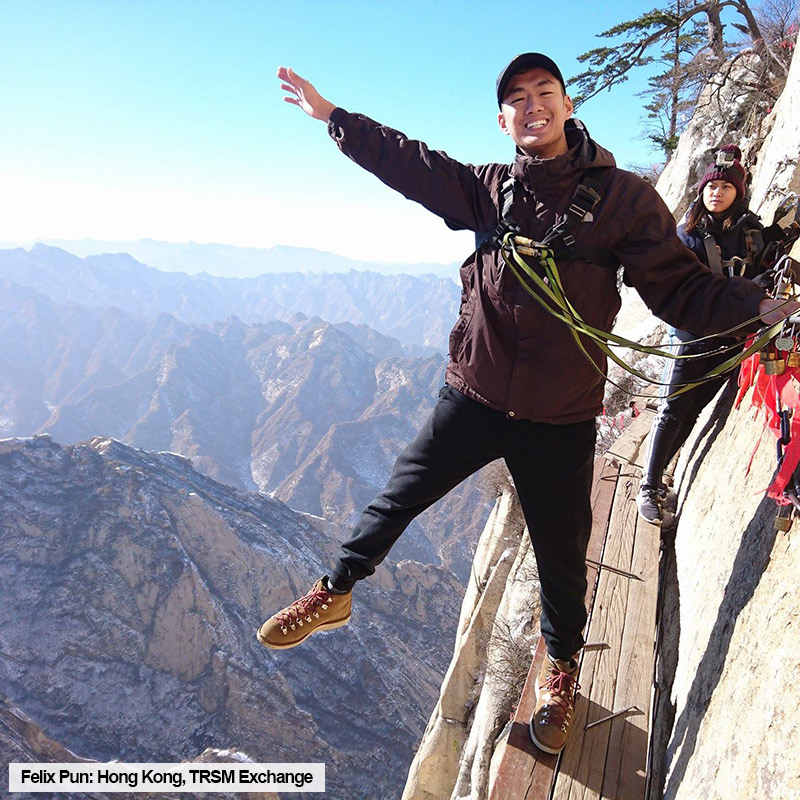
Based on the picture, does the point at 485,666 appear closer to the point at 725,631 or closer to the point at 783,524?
the point at 725,631

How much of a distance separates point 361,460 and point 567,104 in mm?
173418

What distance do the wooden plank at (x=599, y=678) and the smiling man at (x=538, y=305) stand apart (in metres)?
0.15

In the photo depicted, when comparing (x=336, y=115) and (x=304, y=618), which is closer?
(x=336, y=115)

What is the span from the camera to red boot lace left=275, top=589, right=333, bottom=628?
3.27 metres

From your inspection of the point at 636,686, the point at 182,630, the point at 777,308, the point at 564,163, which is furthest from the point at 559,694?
the point at 182,630

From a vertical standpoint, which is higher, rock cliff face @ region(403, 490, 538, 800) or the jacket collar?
the jacket collar

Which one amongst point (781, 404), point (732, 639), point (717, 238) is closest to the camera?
point (732, 639)

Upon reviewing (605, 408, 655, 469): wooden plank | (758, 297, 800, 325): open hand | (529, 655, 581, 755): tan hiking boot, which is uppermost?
(758, 297, 800, 325): open hand

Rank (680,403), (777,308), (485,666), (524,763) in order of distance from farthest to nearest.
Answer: (485,666) → (680,403) → (524,763) → (777,308)

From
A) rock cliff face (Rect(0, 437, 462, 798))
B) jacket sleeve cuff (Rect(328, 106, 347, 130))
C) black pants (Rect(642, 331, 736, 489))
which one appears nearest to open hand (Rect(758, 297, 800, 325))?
black pants (Rect(642, 331, 736, 489))

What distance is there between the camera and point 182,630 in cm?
5666

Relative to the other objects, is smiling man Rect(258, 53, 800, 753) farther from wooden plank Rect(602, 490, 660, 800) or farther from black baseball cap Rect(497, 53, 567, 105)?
wooden plank Rect(602, 490, 660, 800)

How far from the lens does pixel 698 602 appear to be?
→ 345 centimetres

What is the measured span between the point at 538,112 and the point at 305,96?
135 centimetres
